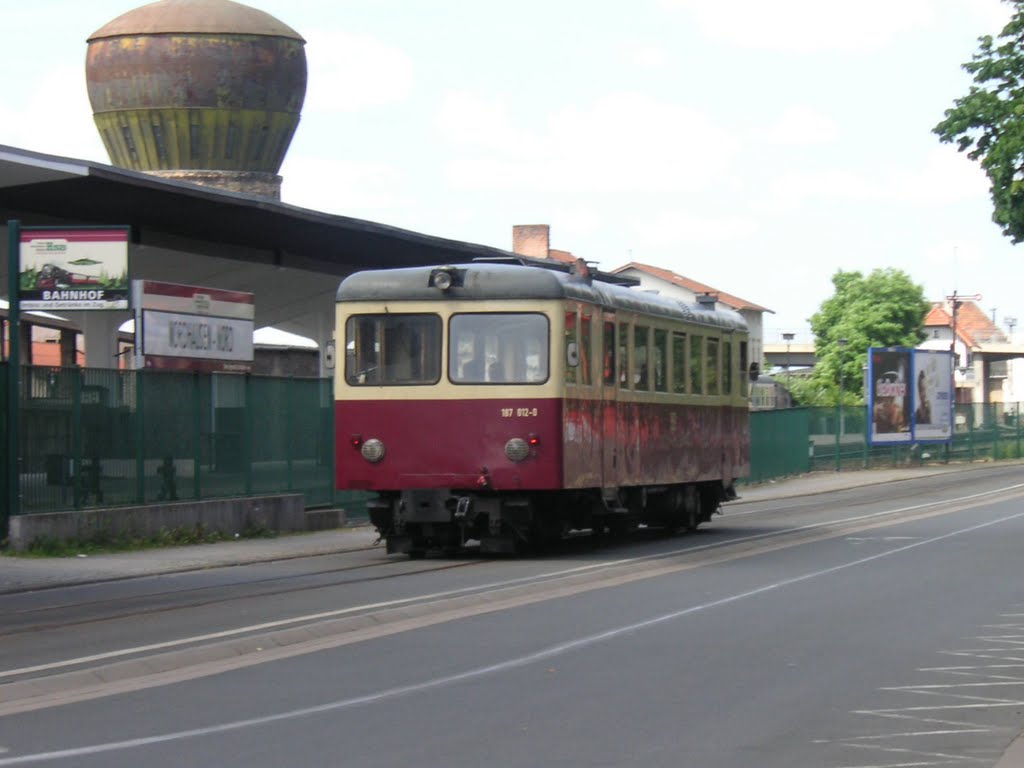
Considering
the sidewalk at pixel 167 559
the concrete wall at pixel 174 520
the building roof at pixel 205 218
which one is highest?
the building roof at pixel 205 218

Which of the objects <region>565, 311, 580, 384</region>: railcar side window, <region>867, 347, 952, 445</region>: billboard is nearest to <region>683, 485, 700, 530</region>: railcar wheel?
<region>565, 311, 580, 384</region>: railcar side window

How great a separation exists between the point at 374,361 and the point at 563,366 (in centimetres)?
231

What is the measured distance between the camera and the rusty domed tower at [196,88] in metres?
54.9

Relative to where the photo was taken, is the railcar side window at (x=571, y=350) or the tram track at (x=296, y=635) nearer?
the tram track at (x=296, y=635)

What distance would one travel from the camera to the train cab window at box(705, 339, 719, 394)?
2500 cm

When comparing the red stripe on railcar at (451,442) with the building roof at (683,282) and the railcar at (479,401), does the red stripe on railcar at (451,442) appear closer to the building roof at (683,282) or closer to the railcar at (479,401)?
the railcar at (479,401)

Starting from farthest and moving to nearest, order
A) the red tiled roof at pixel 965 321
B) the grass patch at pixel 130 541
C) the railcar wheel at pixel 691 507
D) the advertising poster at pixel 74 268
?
the red tiled roof at pixel 965 321 < the railcar wheel at pixel 691 507 < the advertising poster at pixel 74 268 < the grass patch at pixel 130 541

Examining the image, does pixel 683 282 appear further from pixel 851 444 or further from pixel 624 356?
pixel 624 356

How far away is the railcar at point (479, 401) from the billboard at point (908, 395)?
35.1 m

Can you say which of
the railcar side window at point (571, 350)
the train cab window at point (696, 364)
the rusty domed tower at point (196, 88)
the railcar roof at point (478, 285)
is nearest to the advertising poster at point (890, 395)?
the rusty domed tower at point (196, 88)

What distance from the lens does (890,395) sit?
2190 inches

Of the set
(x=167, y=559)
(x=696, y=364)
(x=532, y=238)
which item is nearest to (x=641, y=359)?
(x=696, y=364)

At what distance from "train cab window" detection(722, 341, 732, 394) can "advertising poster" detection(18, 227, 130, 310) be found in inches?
356

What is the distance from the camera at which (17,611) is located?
48.3ft
